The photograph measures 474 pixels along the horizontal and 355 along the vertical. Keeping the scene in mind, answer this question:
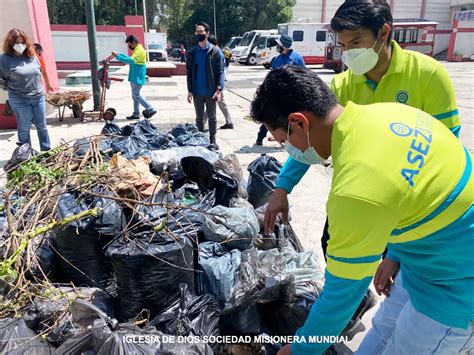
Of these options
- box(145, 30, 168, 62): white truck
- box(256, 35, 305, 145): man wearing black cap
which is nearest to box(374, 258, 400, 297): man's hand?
box(256, 35, 305, 145): man wearing black cap

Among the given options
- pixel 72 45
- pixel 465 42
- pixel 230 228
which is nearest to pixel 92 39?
pixel 230 228

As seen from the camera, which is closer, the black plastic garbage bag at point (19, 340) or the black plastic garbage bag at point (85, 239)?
the black plastic garbage bag at point (19, 340)

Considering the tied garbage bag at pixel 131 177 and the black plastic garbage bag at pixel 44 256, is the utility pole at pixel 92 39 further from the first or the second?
the black plastic garbage bag at pixel 44 256

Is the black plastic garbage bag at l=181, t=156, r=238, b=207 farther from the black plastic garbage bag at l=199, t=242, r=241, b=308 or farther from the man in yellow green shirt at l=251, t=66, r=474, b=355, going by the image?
the man in yellow green shirt at l=251, t=66, r=474, b=355

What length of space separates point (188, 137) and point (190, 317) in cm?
243

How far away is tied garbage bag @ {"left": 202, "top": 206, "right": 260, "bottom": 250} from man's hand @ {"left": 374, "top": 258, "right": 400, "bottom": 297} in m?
1.01

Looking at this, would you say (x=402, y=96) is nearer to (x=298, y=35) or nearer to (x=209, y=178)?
(x=209, y=178)

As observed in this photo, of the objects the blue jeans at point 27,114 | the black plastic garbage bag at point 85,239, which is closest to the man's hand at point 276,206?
the black plastic garbage bag at point 85,239

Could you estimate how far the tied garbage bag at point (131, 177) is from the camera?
2.73 m

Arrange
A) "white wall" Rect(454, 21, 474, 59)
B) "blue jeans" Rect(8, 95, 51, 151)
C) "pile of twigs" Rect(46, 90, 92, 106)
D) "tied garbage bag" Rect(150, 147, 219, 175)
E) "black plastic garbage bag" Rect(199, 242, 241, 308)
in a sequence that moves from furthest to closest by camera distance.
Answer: "white wall" Rect(454, 21, 474, 59) < "pile of twigs" Rect(46, 90, 92, 106) < "blue jeans" Rect(8, 95, 51, 151) < "tied garbage bag" Rect(150, 147, 219, 175) < "black plastic garbage bag" Rect(199, 242, 241, 308)

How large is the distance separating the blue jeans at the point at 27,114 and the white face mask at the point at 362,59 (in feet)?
14.8

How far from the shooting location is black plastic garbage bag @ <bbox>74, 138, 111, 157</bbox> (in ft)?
11.0

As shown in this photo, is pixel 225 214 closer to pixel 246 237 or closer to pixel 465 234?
pixel 246 237

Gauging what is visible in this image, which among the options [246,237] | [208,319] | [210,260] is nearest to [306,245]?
[246,237]
